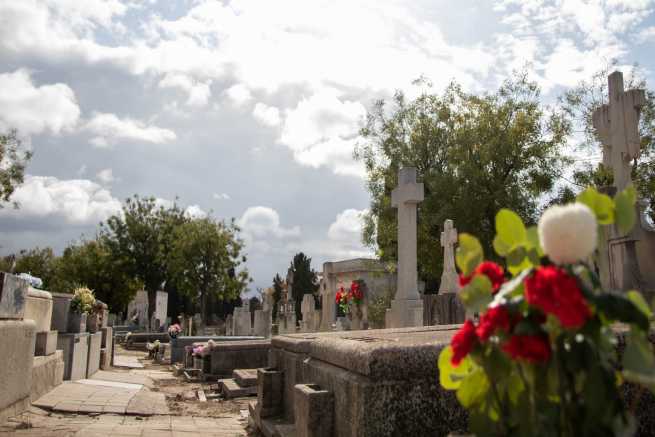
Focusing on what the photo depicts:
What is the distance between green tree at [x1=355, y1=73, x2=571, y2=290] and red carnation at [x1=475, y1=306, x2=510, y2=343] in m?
20.4

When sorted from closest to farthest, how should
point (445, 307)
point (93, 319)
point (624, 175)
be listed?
point (624, 175) → point (445, 307) → point (93, 319)

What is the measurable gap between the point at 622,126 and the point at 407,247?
4.51m

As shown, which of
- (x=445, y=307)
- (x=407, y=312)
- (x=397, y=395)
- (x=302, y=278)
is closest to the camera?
(x=397, y=395)

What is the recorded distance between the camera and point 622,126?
7082 mm

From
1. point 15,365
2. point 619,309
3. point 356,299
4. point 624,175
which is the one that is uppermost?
point 624,175

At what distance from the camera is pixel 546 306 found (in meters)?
1.14

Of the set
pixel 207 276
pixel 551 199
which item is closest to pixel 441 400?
pixel 551 199

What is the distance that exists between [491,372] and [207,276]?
37.8m

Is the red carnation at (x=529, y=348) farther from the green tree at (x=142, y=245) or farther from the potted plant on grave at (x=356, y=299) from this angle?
the green tree at (x=142, y=245)

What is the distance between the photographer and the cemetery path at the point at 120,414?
5.00m

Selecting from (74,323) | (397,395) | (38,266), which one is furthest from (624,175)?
(38,266)

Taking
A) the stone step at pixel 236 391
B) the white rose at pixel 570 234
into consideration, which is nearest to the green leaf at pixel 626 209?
the white rose at pixel 570 234

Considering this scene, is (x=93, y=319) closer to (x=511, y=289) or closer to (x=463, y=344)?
(x=463, y=344)

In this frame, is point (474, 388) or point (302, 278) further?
point (302, 278)
